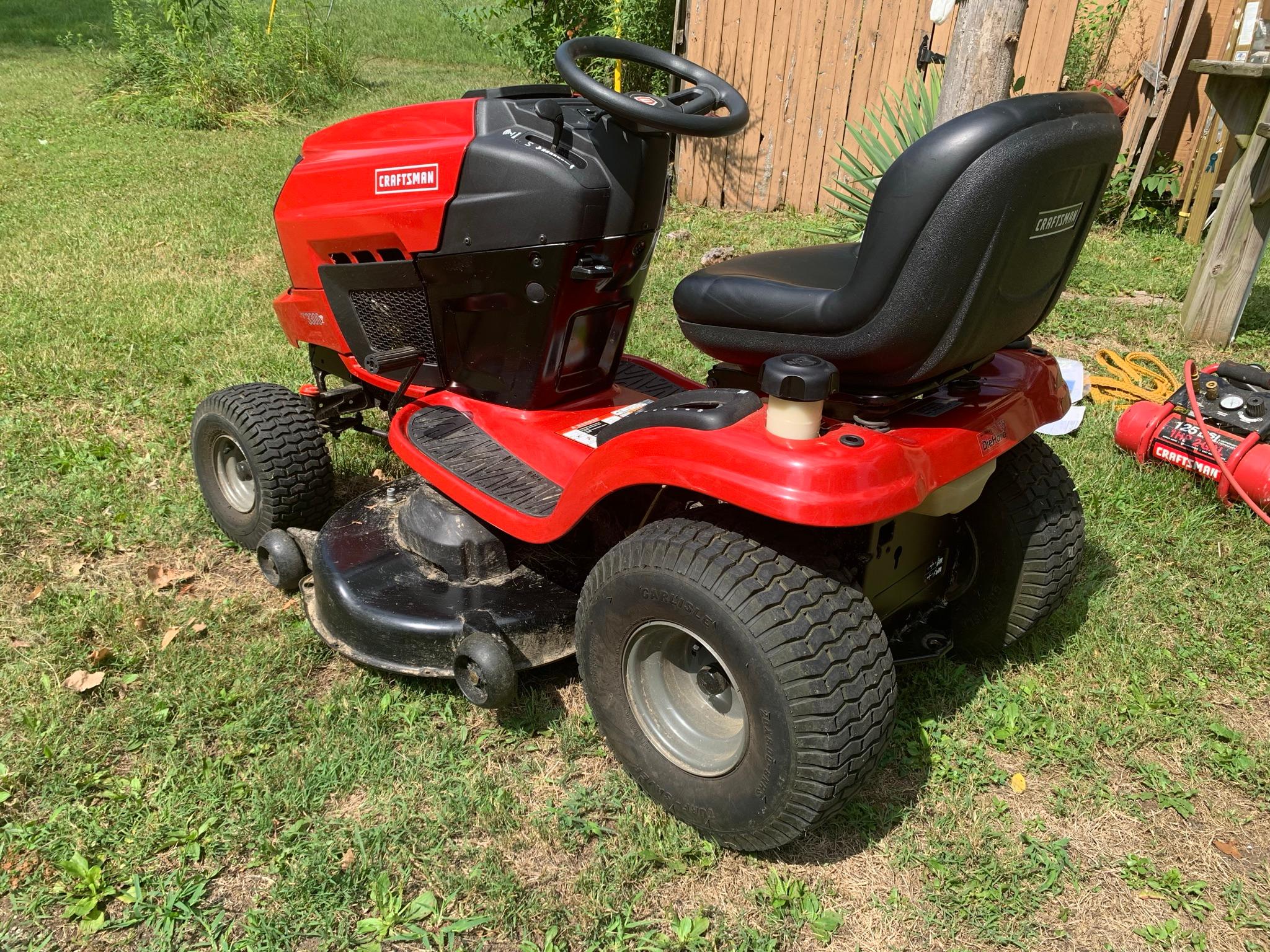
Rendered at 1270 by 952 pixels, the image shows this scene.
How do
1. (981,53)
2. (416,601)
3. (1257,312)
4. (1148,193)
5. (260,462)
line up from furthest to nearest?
(1148,193)
(1257,312)
(981,53)
(260,462)
(416,601)

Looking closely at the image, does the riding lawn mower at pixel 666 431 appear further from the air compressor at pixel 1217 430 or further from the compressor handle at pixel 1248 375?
the compressor handle at pixel 1248 375

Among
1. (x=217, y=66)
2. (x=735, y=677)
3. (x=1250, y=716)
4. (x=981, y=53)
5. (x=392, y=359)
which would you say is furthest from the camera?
(x=217, y=66)

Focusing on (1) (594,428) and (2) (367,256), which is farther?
(2) (367,256)

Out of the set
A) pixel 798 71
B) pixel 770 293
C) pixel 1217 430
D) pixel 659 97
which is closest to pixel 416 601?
pixel 770 293

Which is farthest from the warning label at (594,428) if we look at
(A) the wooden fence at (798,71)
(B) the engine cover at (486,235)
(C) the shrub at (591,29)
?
(C) the shrub at (591,29)

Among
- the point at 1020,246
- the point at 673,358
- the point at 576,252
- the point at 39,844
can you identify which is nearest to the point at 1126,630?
the point at 1020,246

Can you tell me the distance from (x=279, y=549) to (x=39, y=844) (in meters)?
0.93

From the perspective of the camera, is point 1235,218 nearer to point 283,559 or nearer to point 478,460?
point 478,460

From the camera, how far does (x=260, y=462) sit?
2.94 meters

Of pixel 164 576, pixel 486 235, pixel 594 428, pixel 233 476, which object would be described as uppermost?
pixel 486 235

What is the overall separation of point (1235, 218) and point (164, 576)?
5181mm

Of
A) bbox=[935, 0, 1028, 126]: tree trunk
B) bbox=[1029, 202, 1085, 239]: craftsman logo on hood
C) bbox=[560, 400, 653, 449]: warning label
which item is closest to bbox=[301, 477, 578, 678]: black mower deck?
bbox=[560, 400, 653, 449]: warning label

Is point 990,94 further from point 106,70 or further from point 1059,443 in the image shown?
point 106,70

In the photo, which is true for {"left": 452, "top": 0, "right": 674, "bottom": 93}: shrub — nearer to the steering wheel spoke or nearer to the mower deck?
the steering wheel spoke
